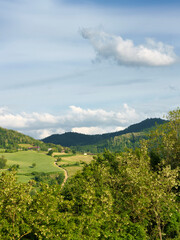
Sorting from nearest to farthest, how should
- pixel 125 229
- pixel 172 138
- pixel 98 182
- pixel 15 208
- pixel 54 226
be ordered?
pixel 15 208, pixel 54 226, pixel 125 229, pixel 98 182, pixel 172 138

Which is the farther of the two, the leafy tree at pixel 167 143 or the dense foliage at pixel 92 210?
the leafy tree at pixel 167 143

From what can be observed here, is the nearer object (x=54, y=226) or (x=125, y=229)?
(x=54, y=226)

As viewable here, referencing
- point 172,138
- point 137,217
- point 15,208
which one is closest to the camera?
point 15,208

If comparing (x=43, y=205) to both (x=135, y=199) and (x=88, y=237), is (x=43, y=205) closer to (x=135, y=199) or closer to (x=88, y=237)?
(x=88, y=237)

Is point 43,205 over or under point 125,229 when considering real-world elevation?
over

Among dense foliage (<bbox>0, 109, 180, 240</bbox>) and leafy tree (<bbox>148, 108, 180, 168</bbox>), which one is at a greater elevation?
leafy tree (<bbox>148, 108, 180, 168</bbox>)

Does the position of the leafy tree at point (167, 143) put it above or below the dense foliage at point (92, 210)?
above

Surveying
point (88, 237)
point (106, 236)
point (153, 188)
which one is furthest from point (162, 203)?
point (88, 237)

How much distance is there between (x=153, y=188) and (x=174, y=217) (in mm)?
10507

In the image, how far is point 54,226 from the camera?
32656 mm

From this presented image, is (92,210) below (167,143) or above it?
below

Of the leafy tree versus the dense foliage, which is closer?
the dense foliage

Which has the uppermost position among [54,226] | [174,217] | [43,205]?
[43,205]

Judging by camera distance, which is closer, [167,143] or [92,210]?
[92,210]
